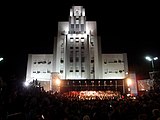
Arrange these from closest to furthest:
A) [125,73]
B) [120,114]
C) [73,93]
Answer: [120,114]
[73,93]
[125,73]

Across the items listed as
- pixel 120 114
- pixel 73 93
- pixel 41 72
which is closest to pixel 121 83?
pixel 73 93

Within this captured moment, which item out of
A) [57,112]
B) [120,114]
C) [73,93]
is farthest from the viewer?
[73,93]

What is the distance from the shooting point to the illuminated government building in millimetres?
55406

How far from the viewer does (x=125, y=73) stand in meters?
56.8

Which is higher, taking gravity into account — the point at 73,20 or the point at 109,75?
the point at 73,20

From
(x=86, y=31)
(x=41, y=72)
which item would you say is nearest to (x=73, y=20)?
(x=86, y=31)

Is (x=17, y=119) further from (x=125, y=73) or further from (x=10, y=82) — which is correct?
(x=125, y=73)

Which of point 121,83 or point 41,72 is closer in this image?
point 121,83

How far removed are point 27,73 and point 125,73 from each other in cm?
3271

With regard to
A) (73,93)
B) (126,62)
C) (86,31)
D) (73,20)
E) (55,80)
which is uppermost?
(73,20)

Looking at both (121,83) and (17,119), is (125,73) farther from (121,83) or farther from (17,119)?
(17,119)

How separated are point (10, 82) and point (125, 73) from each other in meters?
51.4

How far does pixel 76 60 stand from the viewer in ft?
187

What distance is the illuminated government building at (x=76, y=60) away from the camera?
55.4 metres
